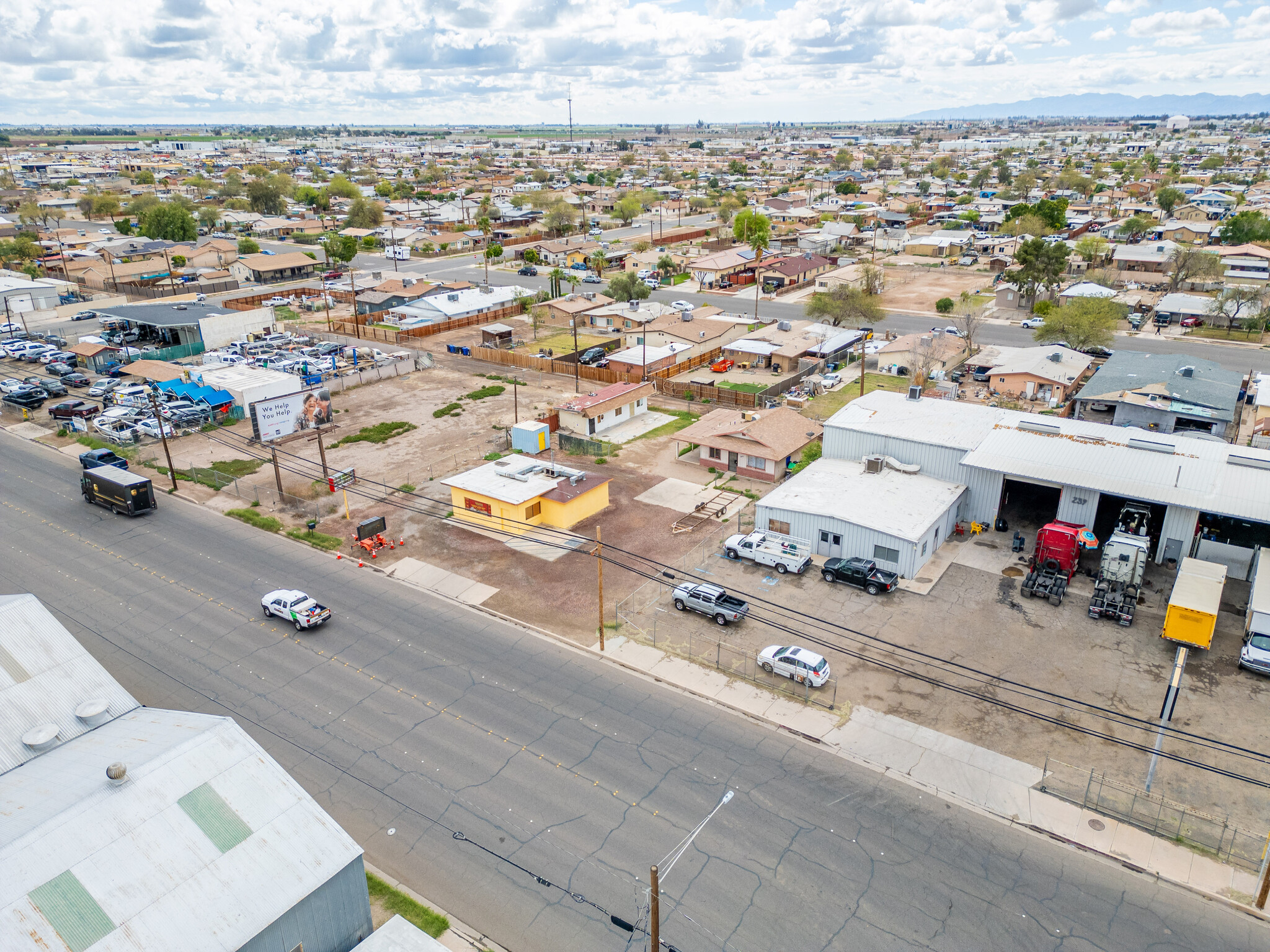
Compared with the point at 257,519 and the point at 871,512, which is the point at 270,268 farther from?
the point at 871,512

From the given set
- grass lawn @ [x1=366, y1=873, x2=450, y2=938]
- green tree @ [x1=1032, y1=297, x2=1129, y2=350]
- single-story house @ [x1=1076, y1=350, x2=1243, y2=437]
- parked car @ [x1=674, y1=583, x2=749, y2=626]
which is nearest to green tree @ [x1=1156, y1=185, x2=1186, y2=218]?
green tree @ [x1=1032, y1=297, x2=1129, y2=350]

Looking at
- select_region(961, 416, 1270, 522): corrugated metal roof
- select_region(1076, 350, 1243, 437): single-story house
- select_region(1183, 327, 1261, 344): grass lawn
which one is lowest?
select_region(1183, 327, 1261, 344): grass lawn

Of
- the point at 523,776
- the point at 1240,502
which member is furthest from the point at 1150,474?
the point at 523,776

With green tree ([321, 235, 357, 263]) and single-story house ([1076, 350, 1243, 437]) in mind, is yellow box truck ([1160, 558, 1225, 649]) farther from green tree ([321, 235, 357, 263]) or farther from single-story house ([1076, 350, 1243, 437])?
green tree ([321, 235, 357, 263])

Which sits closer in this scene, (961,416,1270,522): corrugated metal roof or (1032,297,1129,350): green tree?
(961,416,1270,522): corrugated metal roof

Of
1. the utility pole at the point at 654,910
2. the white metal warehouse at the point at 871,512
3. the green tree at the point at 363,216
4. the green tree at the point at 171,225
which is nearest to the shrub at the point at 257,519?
the white metal warehouse at the point at 871,512

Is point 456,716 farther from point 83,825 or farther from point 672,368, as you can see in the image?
point 672,368
